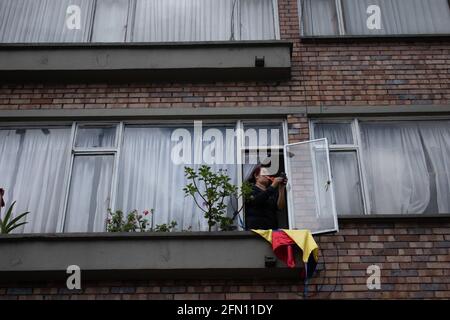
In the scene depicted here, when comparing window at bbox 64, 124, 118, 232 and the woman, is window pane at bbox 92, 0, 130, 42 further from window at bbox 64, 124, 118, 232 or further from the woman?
the woman

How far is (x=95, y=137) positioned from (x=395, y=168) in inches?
173

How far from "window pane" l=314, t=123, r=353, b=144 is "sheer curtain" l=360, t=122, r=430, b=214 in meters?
0.22

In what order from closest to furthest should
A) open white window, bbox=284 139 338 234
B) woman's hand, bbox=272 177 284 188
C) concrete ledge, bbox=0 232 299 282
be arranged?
concrete ledge, bbox=0 232 299 282 < open white window, bbox=284 139 338 234 < woman's hand, bbox=272 177 284 188

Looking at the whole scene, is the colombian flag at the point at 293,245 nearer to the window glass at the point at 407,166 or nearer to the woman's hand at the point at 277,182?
the woman's hand at the point at 277,182

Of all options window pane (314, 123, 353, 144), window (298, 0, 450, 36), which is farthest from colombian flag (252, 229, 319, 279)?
window (298, 0, 450, 36)

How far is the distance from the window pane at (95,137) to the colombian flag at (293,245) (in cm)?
291

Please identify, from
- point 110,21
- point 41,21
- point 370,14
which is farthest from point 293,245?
point 41,21

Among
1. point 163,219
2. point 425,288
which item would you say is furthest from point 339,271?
point 163,219

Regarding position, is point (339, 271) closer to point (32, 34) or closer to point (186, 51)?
point (186, 51)

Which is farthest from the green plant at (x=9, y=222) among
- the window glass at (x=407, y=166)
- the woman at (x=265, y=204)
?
the window glass at (x=407, y=166)

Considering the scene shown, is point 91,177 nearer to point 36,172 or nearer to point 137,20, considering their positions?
point 36,172

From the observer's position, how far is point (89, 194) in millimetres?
8062

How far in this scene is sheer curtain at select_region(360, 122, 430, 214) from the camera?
314 inches

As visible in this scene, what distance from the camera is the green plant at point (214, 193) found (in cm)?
761
